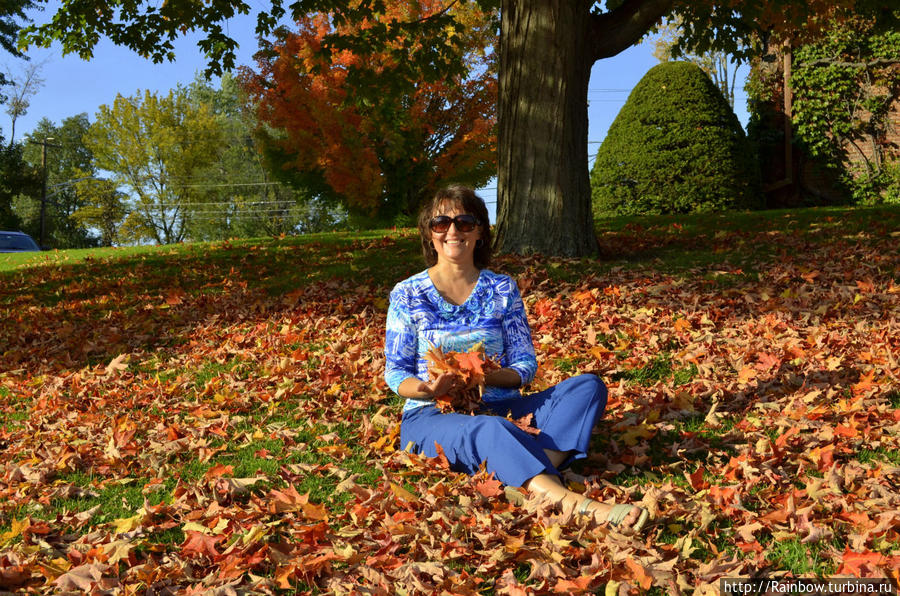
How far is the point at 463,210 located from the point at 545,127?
20.3 ft

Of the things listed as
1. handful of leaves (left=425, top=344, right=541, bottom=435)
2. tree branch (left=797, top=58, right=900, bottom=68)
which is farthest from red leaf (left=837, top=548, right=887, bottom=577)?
tree branch (left=797, top=58, right=900, bottom=68)

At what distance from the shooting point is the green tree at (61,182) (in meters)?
53.3

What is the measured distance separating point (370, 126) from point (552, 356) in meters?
15.5

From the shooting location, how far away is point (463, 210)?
418 cm

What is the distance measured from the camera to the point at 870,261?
9.27 m

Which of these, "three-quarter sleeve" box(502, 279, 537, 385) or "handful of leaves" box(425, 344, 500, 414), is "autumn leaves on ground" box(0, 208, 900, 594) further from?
"three-quarter sleeve" box(502, 279, 537, 385)

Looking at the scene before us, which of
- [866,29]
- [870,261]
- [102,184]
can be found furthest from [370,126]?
[102,184]

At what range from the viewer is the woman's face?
4180 millimetres

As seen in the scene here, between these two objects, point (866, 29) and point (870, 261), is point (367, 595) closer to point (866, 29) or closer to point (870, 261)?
point (870, 261)

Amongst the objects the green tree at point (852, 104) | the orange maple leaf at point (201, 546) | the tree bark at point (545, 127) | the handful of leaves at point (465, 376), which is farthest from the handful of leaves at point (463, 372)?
the green tree at point (852, 104)

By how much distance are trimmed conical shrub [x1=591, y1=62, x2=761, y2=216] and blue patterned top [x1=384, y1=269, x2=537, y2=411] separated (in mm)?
12736

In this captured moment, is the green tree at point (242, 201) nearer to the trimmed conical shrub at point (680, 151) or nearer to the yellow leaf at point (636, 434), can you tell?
the trimmed conical shrub at point (680, 151)

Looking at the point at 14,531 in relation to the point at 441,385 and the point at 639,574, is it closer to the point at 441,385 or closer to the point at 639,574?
the point at 441,385

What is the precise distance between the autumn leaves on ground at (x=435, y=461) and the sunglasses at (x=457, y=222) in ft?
4.41
